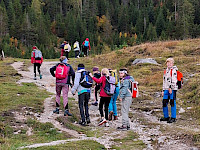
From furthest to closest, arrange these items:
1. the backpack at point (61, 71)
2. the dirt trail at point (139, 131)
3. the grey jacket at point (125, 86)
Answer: the backpack at point (61, 71)
the grey jacket at point (125, 86)
the dirt trail at point (139, 131)

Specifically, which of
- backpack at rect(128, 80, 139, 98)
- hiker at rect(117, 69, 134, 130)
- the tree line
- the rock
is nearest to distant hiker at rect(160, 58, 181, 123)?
backpack at rect(128, 80, 139, 98)

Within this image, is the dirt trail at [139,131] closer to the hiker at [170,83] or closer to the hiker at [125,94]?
the hiker at [125,94]

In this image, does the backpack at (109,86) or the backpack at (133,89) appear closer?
the backpack at (133,89)

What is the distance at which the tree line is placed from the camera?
248 feet

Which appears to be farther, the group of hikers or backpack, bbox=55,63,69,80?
backpack, bbox=55,63,69,80

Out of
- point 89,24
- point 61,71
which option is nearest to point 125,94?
point 61,71

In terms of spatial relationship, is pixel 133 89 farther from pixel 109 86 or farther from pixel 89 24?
pixel 89 24

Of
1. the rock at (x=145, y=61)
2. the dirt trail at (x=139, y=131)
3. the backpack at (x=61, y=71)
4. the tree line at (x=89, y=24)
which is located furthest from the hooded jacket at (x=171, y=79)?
the tree line at (x=89, y=24)

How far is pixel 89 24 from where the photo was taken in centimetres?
9600

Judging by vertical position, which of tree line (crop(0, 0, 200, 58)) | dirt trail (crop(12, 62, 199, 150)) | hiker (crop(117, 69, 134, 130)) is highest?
tree line (crop(0, 0, 200, 58))

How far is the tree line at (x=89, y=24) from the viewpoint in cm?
7550

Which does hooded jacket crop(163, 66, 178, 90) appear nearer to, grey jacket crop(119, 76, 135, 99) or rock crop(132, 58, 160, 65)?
grey jacket crop(119, 76, 135, 99)

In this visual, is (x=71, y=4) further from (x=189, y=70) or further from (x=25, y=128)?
(x=25, y=128)

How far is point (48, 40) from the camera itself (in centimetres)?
8412
